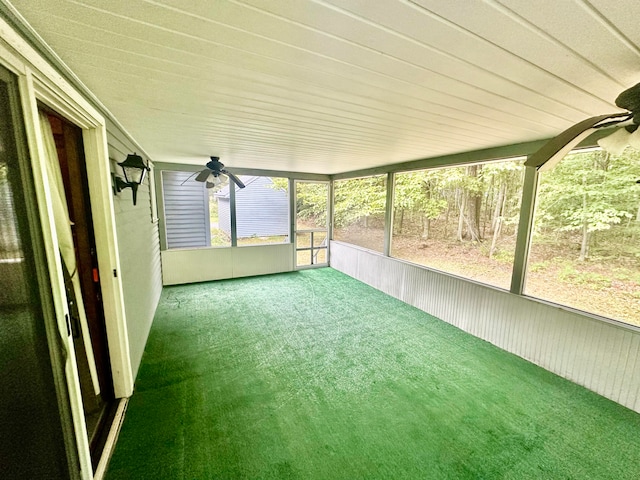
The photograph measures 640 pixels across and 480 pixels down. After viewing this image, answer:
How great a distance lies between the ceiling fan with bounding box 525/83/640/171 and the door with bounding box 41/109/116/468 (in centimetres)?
278

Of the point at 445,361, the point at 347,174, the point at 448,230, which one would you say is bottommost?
the point at 445,361

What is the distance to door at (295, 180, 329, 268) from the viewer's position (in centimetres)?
621

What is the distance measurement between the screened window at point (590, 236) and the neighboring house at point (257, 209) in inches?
181

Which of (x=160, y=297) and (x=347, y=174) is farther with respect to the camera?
(x=347, y=174)

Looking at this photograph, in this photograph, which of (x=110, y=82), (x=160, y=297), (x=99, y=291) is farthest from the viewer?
(x=160, y=297)

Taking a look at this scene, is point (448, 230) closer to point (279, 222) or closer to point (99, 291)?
point (279, 222)

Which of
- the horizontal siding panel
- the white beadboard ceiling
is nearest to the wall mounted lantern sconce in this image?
the white beadboard ceiling

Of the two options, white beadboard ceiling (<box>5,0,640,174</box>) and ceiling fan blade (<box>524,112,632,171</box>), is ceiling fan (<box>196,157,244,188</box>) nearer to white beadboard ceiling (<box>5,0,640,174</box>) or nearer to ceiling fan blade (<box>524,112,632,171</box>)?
white beadboard ceiling (<box>5,0,640,174</box>)

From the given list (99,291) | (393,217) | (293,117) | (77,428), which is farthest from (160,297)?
(393,217)

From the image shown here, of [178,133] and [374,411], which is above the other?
[178,133]

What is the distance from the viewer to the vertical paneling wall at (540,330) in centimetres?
217

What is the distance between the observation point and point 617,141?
130 centimetres

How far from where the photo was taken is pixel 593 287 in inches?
98.8

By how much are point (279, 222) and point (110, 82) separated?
15.1 ft
